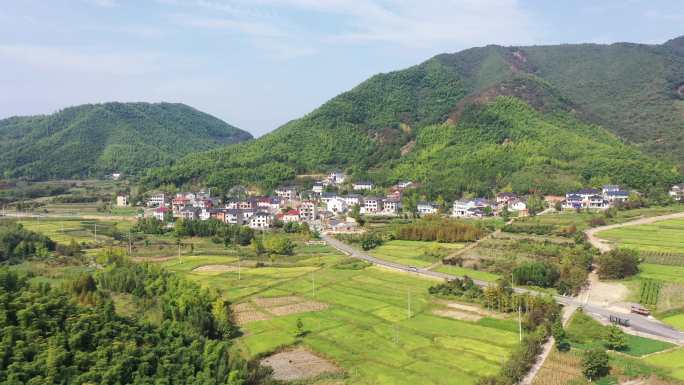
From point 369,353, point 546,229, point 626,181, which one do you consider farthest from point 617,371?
point 626,181

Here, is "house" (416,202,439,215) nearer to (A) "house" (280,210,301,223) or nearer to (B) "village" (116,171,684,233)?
(B) "village" (116,171,684,233)

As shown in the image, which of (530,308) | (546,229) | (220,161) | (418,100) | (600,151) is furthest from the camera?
(418,100)

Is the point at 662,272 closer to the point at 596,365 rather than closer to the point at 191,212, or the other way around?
the point at 596,365

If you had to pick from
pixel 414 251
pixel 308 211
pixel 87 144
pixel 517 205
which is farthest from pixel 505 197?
pixel 87 144

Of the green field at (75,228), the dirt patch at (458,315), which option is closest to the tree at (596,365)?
the dirt patch at (458,315)

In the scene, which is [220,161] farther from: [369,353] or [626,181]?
[369,353]
